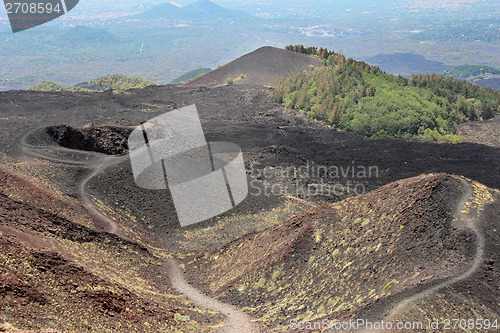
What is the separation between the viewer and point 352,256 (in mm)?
13961

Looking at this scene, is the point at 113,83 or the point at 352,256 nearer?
the point at 352,256

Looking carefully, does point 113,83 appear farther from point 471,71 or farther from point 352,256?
point 471,71

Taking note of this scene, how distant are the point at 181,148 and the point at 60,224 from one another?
13634 millimetres

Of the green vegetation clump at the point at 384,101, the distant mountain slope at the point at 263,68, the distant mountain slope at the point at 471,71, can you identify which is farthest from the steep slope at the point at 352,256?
the distant mountain slope at the point at 471,71

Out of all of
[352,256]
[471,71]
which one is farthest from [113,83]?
[471,71]

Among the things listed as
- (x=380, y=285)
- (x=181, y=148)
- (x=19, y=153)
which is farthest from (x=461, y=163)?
(x=19, y=153)

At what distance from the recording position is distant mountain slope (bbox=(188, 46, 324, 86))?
76562 mm

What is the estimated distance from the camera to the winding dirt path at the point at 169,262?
1318cm

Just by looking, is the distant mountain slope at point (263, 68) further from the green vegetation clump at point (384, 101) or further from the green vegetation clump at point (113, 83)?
the green vegetation clump at point (113, 83)

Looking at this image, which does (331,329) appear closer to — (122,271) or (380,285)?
(380,285)

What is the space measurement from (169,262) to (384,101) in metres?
43.1

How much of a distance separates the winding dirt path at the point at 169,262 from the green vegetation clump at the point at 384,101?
Result: 34853 mm

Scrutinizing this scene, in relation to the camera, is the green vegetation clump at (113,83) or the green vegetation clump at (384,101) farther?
the green vegetation clump at (113,83)

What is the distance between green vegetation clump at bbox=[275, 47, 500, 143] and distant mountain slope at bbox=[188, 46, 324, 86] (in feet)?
20.8
